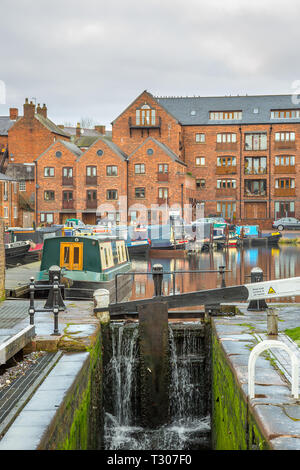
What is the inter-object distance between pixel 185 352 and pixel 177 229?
36.5 m

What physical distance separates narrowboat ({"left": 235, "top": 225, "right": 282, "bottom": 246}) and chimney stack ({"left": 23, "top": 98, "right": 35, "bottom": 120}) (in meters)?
27.3

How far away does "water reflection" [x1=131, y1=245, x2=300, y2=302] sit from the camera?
25.8 metres

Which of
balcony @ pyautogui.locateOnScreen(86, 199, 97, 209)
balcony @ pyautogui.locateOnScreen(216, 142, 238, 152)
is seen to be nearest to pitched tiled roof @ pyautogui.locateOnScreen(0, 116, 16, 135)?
balcony @ pyautogui.locateOnScreen(86, 199, 97, 209)

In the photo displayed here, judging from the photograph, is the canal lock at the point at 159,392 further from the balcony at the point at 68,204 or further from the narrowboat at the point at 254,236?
the balcony at the point at 68,204

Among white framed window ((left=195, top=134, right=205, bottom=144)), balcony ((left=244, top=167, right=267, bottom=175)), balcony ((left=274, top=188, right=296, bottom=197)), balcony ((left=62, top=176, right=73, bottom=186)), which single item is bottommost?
balcony ((left=274, top=188, right=296, bottom=197))

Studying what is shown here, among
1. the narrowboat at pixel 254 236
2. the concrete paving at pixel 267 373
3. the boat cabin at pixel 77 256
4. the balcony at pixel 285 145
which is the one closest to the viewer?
the concrete paving at pixel 267 373

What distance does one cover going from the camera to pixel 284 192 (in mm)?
59875

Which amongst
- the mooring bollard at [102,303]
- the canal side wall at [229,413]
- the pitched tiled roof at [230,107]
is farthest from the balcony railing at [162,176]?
the canal side wall at [229,413]

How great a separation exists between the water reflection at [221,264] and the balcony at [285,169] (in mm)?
12087

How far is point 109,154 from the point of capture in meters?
55.8

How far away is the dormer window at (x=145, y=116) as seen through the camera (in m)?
59.0

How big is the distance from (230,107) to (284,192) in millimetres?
11520

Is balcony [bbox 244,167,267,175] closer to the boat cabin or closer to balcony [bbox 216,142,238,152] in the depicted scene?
balcony [bbox 216,142,238,152]

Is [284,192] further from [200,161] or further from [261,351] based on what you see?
[261,351]
